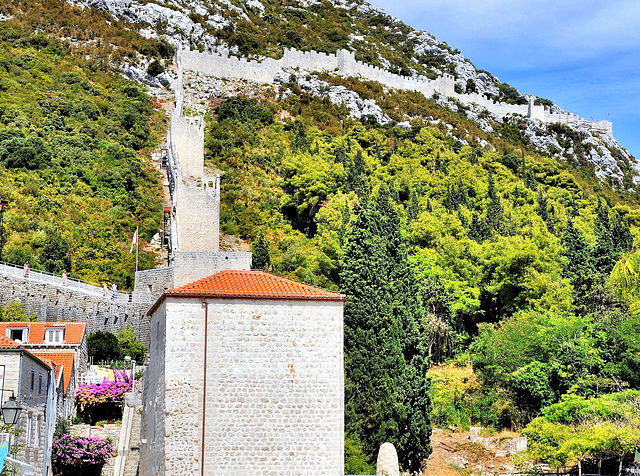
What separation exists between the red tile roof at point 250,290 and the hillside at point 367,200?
6524mm

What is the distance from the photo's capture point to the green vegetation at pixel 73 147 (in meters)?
45.7

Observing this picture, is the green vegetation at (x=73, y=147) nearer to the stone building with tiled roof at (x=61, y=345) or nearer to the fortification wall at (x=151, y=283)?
the fortification wall at (x=151, y=283)

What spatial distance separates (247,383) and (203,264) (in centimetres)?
1610

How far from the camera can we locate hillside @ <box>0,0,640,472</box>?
106 ft

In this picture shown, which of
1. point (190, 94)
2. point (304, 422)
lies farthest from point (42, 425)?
point (190, 94)

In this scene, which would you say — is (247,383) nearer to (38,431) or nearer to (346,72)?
(38,431)

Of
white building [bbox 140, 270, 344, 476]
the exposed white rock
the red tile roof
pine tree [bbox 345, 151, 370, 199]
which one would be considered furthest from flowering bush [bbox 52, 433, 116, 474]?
the exposed white rock

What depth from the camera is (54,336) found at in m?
33.3

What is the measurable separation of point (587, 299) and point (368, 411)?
51.8ft

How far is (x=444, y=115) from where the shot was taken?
299 feet

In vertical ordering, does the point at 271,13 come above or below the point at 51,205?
above

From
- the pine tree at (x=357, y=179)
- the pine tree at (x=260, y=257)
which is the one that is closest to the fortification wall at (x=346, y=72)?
the pine tree at (x=357, y=179)

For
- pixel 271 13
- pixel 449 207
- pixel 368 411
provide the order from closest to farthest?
pixel 368 411, pixel 449 207, pixel 271 13

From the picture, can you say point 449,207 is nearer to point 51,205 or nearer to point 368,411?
point 51,205
